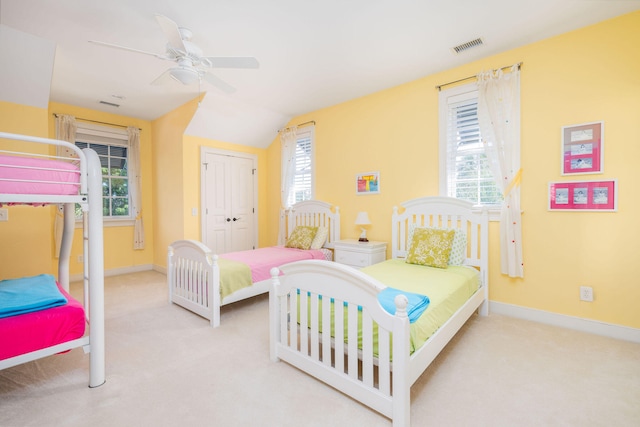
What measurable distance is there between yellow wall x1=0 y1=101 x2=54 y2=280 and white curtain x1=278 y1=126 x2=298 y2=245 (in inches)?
130

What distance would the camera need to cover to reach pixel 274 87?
4094 mm

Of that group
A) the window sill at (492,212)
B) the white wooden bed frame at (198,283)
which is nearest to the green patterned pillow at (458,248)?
the window sill at (492,212)

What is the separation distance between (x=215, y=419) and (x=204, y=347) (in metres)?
0.97

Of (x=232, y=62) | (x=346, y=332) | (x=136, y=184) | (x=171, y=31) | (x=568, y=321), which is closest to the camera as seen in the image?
(x=346, y=332)

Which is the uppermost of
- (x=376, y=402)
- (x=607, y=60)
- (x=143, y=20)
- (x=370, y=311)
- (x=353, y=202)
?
(x=143, y=20)

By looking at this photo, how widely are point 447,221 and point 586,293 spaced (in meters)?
1.45

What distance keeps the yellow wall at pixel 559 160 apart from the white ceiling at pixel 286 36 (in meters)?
0.18

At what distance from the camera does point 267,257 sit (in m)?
3.88

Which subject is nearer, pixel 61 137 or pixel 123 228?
pixel 61 137

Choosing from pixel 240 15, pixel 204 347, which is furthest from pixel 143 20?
pixel 204 347

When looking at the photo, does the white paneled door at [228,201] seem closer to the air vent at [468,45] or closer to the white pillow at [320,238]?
the white pillow at [320,238]

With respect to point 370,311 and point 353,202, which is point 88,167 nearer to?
point 370,311

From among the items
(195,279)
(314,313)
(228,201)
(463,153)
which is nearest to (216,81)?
(195,279)

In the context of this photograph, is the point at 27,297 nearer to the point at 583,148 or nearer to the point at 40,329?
the point at 40,329
